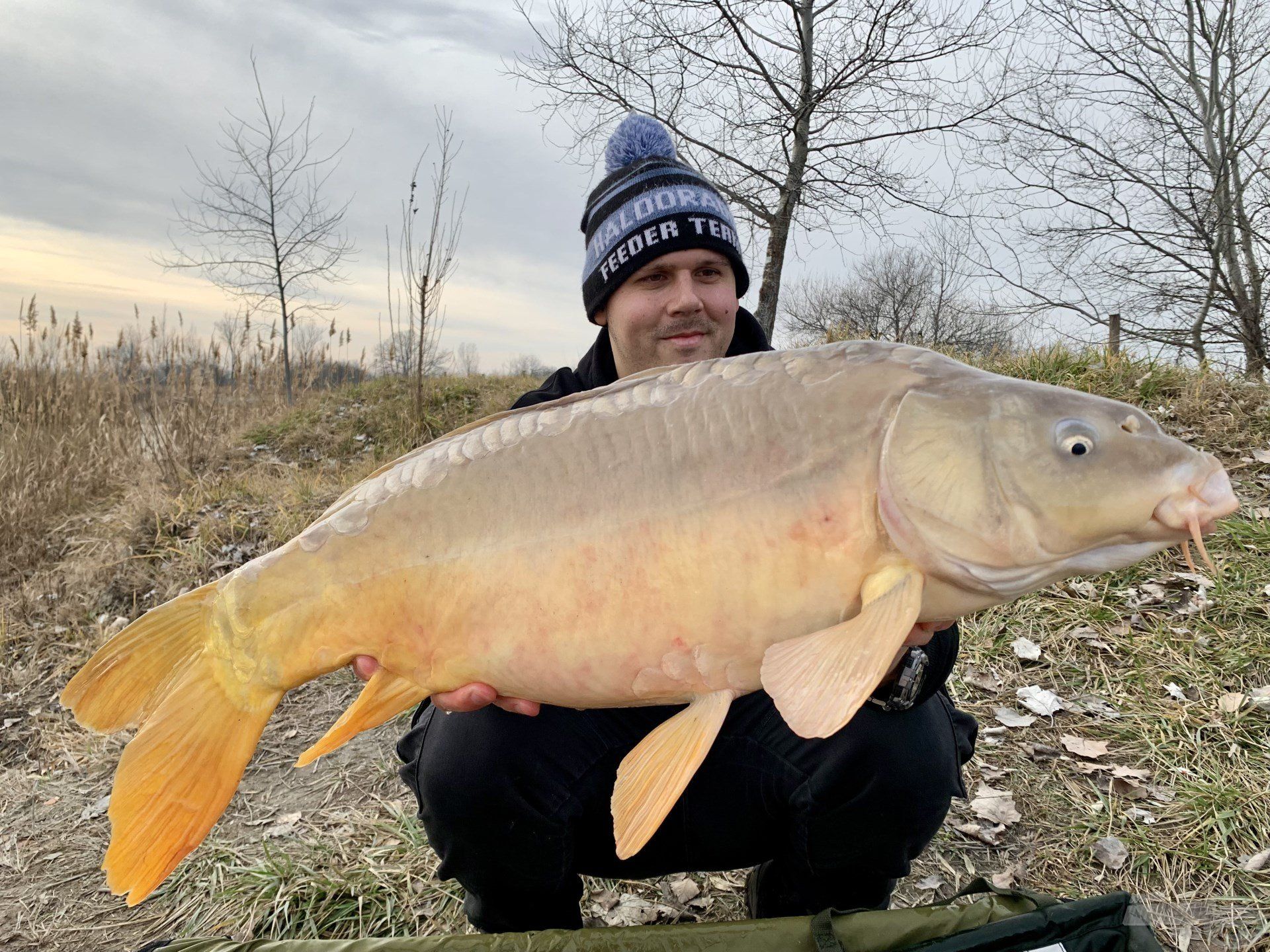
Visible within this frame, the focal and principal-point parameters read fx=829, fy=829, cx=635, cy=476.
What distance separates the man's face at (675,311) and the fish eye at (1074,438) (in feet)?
3.35

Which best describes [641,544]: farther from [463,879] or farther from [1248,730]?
[1248,730]

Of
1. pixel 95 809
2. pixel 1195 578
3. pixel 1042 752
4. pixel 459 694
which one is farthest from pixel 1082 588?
pixel 95 809

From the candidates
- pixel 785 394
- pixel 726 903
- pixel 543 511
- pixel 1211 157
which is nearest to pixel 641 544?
pixel 543 511

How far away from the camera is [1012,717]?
2.25 metres

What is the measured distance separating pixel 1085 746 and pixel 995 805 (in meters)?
0.35

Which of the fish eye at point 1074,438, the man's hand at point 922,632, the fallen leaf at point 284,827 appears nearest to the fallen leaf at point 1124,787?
the man's hand at point 922,632

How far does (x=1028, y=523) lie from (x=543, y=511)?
59cm

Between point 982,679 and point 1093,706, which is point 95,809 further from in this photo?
point 1093,706

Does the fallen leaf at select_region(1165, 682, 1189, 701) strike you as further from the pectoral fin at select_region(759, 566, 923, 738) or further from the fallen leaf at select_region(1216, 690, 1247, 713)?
the pectoral fin at select_region(759, 566, 923, 738)

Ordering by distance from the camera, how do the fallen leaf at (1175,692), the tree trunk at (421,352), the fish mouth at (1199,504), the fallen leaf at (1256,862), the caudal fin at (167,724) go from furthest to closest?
the tree trunk at (421,352) < the fallen leaf at (1175,692) < the fallen leaf at (1256,862) < the caudal fin at (167,724) < the fish mouth at (1199,504)

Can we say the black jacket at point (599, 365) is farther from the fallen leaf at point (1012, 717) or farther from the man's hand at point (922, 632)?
the fallen leaf at point (1012, 717)

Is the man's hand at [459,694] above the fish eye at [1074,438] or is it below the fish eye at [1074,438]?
below

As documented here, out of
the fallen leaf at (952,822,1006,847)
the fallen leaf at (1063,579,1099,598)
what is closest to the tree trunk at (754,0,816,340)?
the fallen leaf at (1063,579,1099,598)

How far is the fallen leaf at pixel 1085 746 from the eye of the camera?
6.73 ft
